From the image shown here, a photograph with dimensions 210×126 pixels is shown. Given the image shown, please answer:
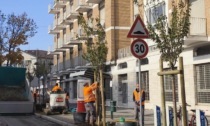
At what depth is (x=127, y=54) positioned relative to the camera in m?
32.9

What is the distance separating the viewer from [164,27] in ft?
31.3

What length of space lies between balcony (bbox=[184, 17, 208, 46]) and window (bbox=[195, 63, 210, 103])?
4.94 ft

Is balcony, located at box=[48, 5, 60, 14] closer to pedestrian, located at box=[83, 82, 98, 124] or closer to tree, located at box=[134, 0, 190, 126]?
pedestrian, located at box=[83, 82, 98, 124]

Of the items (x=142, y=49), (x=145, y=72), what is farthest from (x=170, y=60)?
(x=145, y=72)

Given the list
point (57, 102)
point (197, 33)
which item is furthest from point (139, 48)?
point (57, 102)

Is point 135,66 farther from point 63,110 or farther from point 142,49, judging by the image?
point 142,49

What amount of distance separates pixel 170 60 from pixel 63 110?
14744mm

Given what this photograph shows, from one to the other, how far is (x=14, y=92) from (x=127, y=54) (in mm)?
12354

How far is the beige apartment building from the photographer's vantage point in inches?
872

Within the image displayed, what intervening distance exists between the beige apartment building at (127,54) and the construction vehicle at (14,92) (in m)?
4.03

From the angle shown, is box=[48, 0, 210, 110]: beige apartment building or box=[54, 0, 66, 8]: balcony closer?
box=[48, 0, 210, 110]: beige apartment building

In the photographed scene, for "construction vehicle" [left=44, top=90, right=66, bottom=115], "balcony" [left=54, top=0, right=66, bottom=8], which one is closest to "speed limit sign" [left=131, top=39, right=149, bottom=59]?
"construction vehicle" [left=44, top=90, right=66, bottom=115]

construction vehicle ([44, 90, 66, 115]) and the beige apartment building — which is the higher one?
the beige apartment building

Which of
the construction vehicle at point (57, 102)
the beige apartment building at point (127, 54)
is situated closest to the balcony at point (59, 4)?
the beige apartment building at point (127, 54)
